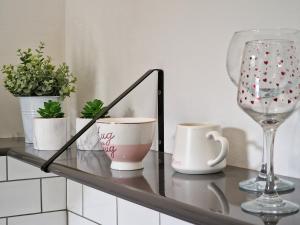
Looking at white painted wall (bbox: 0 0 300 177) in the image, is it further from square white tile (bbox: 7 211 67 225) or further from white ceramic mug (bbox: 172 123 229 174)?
square white tile (bbox: 7 211 67 225)

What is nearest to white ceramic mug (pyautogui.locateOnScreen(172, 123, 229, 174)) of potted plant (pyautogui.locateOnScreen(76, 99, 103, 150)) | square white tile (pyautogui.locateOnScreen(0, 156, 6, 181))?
potted plant (pyautogui.locateOnScreen(76, 99, 103, 150))

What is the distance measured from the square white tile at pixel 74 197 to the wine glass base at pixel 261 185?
603 millimetres

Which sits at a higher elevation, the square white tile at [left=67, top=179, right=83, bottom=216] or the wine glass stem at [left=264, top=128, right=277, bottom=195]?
the wine glass stem at [left=264, top=128, right=277, bottom=195]

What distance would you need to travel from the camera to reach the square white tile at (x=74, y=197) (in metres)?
1.15

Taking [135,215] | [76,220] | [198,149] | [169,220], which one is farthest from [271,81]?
[76,220]

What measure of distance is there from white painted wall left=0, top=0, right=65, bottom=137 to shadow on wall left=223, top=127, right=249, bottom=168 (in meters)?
0.64

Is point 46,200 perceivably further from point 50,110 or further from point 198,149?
point 198,149

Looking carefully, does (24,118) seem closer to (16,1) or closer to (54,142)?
(54,142)

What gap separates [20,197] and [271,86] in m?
0.78

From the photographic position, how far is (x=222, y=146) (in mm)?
640

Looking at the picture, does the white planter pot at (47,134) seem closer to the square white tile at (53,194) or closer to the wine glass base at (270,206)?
the square white tile at (53,194)

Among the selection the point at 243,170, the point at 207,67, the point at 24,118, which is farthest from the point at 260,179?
the point at 24,118

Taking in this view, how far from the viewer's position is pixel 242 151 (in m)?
0.76

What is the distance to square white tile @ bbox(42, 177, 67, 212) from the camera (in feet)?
3.80
